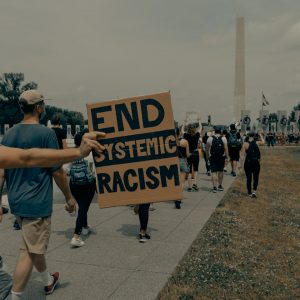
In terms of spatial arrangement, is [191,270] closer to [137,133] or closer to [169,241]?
[169,241]

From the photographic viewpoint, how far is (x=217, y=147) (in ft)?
36.5

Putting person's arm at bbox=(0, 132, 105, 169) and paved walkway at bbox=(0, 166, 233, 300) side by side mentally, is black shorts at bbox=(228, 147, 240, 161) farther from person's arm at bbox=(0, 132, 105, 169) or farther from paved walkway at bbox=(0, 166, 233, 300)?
person's arm at bbox=(0, 132, 105, 169)

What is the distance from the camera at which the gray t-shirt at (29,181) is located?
3602mm

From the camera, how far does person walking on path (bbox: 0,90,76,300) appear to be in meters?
3.60

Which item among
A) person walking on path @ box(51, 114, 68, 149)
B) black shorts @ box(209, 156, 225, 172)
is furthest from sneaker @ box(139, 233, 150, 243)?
black shorts @ box(209, 156, 225, 172)

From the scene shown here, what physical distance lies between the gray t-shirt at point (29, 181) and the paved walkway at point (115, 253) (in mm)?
1200

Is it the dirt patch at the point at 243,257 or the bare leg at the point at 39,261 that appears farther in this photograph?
the dirt patch at the point at 243,257

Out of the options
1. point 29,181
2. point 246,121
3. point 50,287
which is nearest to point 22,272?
point 29,181

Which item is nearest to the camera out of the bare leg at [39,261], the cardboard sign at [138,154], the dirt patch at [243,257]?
the bare leg at [39,261]

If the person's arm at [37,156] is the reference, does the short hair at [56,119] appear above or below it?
above

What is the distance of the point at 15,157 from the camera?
237cm

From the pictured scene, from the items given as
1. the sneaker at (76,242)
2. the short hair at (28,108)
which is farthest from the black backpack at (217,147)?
the short hair at (28,108)

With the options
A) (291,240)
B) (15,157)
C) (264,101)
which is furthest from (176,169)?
(264,101)

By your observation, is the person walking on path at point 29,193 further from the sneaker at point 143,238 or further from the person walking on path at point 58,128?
the person walking on path at point 58,128
